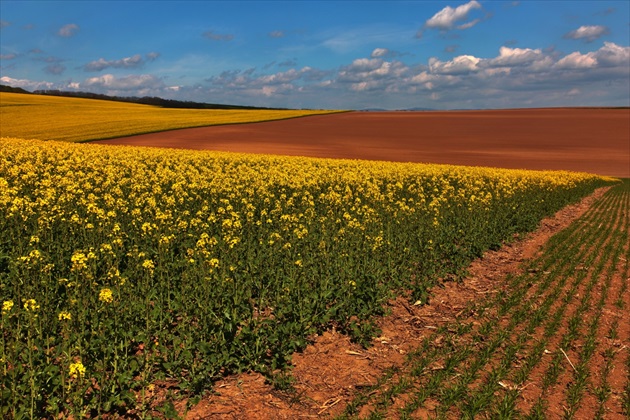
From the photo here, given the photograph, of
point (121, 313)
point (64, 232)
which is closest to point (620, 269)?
point (121, 313)

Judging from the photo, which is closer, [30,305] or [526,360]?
[30,305]

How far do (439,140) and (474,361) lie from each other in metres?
64.1

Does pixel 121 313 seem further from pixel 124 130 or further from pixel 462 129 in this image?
pixel 462 129

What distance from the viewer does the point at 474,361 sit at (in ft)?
22.5

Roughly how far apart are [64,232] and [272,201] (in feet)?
23.0

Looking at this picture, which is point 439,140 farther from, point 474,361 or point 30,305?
point 30,305

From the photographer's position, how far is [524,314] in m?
8.77

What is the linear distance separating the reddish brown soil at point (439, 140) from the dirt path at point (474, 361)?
38042 millimetres

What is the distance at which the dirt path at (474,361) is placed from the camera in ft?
18.5

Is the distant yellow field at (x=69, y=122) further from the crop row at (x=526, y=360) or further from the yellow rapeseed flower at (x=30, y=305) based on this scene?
the crop row at (x=526, y=360)

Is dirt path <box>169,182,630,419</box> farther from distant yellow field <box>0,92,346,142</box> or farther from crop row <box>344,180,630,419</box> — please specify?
distant yellow field <box>0,92,346,142</box>

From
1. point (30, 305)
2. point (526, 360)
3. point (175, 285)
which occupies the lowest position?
point (526, 360)

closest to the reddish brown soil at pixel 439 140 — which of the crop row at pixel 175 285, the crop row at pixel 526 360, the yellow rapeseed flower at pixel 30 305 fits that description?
the crop row at pixel 175 285

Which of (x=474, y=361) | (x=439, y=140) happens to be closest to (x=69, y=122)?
(x=439, y=140)
